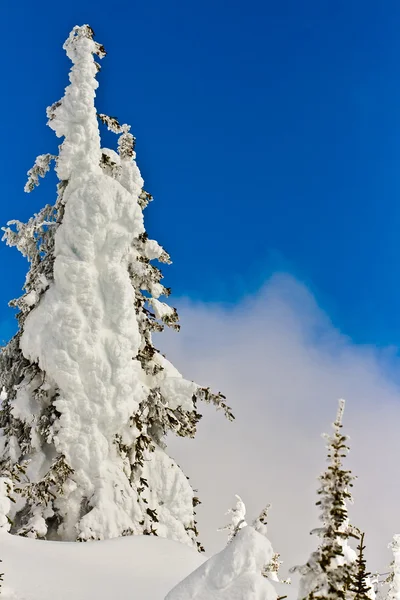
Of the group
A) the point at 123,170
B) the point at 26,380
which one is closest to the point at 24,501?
the point at 26,380

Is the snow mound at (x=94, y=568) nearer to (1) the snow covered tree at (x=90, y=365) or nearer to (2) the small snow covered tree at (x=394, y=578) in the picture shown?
(1) the snow covered tree at (x=90, y=365)

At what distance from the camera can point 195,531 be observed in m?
18.9

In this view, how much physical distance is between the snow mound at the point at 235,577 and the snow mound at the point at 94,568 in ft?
10.8

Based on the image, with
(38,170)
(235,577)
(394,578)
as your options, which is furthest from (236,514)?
(235,577)

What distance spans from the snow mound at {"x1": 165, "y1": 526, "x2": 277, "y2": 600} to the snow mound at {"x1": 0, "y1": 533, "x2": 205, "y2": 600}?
328 centimetres

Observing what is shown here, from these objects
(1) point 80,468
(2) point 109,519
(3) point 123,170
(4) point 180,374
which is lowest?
(2) point 109,519

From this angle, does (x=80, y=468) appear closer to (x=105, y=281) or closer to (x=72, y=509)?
(x=72, y=509)

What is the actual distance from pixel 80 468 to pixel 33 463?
1378 mm

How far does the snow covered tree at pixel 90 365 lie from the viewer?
15758 millimetres

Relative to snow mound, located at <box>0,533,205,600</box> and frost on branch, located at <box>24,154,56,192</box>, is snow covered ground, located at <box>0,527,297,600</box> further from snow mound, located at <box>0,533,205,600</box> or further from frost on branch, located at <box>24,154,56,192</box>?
frost on branch, located at <box>24,154,56,192</box>

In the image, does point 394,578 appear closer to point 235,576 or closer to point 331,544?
point 235,576

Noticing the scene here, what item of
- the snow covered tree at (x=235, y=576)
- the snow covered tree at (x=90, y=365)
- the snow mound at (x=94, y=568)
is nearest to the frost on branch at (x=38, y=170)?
the snow covered tree at (x=90, y=365)

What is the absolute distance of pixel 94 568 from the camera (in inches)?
492

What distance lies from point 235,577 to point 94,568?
4.86m
